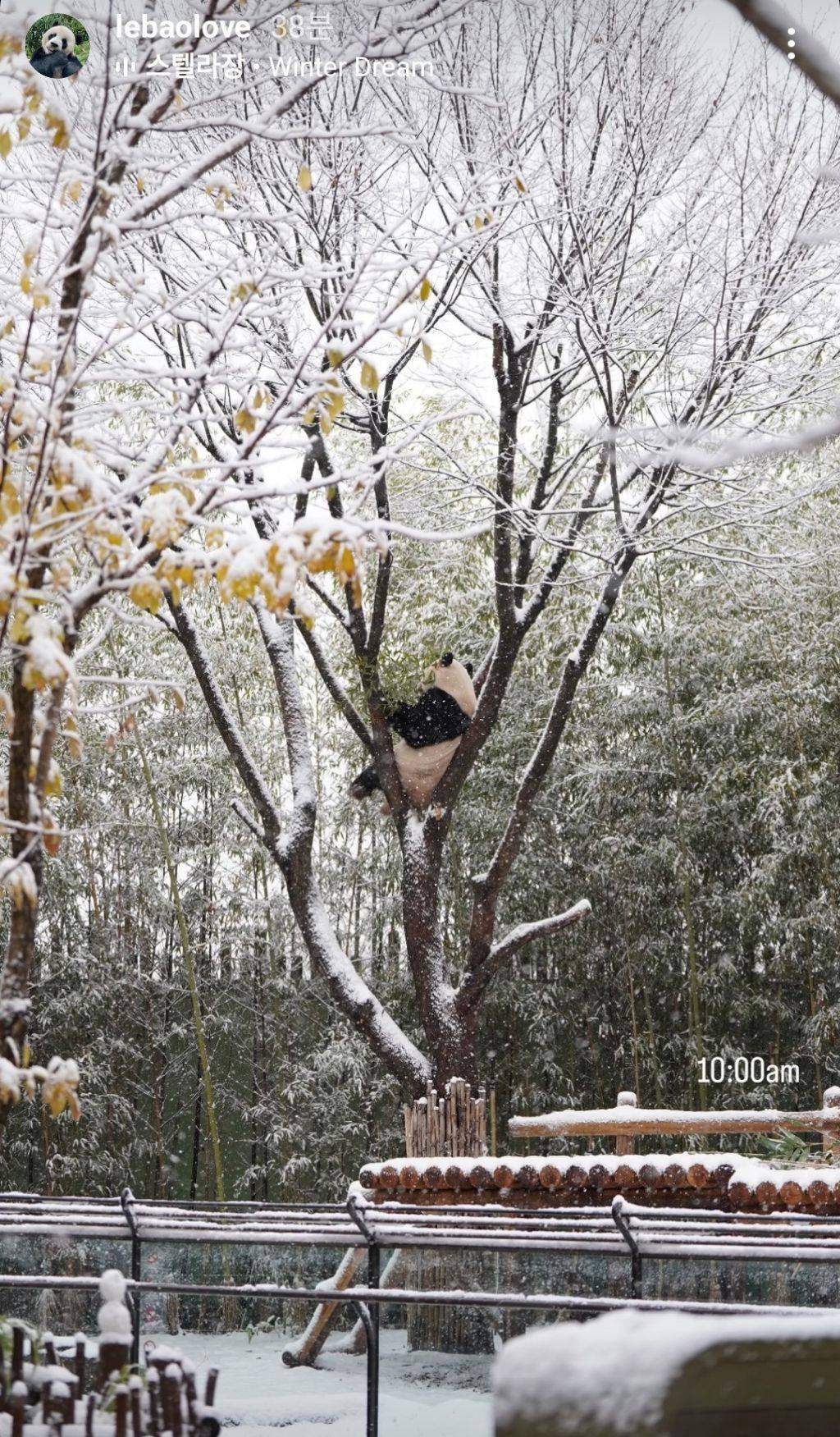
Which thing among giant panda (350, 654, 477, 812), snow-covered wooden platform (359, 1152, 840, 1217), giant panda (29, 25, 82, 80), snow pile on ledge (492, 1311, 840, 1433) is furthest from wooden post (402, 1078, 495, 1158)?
snow pile on ledge (492, 1311, 840, 1433)

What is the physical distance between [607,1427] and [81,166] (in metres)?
2.22

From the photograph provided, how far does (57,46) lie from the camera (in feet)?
10.4

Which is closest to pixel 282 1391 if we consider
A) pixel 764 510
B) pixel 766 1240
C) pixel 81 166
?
pixel 766 1240

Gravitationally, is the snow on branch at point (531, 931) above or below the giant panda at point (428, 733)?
below

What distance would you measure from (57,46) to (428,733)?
452cm

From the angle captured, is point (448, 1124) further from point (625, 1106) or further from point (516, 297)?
point (516, 297)

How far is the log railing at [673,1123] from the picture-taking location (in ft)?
20.2

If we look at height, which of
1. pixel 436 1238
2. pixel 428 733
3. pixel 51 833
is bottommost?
pixel 436 1238

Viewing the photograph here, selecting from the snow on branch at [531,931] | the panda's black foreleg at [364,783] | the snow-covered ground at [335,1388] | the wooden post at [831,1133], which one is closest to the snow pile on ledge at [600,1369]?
the snow-covered ground at [335,1388]

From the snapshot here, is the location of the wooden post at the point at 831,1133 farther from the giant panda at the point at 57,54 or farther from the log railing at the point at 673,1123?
the giant panda at the point at 57,54

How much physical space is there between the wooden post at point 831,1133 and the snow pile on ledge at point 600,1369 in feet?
18.3

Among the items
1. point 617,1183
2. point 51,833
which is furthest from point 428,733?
point 51,833

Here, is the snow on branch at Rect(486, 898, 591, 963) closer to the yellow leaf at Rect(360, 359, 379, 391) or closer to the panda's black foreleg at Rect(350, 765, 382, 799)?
the panda's black foreleg at Rect(350, 765, 382, 799)

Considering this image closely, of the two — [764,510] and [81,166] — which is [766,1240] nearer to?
[81,166]
